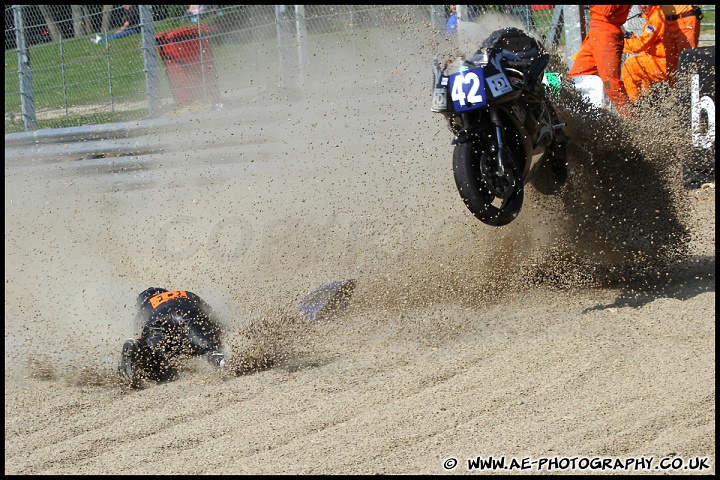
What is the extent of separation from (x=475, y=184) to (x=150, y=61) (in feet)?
20.1

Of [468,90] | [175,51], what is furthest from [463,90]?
[175,51]

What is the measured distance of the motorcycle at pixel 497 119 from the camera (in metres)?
4.38

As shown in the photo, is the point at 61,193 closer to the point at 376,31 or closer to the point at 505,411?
the point at 376,31

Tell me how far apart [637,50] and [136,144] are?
5.19 m

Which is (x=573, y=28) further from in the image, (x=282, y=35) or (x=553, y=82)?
(x=282, y=35)

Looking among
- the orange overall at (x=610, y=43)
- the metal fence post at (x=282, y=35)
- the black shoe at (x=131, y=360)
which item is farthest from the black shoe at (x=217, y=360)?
the metal fence post at (x=282, y=35)

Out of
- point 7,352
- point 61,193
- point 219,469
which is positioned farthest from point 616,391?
point 61,193

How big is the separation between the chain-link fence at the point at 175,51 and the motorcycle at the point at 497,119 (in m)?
3.55

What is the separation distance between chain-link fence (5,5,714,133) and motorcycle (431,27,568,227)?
3549 millimetres

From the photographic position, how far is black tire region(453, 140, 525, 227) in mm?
4316

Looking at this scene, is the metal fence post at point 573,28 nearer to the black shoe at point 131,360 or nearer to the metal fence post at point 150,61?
the metal fence post at point 150,61

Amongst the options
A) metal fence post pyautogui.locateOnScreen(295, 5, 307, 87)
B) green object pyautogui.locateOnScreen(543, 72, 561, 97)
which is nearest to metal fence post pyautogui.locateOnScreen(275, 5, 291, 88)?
metal fence post pyautogui.locateOnScreen(295, 5, 307, 87)

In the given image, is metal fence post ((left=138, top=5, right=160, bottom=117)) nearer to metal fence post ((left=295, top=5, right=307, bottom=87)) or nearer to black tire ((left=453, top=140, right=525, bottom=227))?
metal fence post ((left=295, top=5, right=307, bottom=87))

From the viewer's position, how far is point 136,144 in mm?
9234
